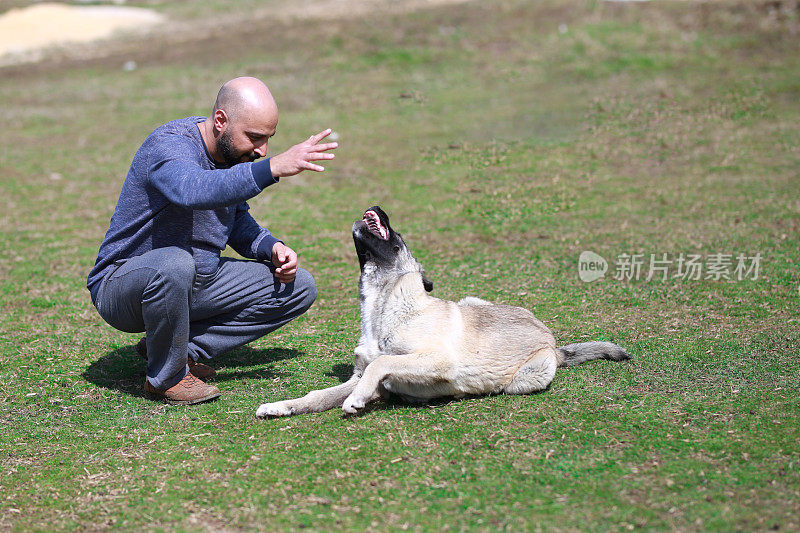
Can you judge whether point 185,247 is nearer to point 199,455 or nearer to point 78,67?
point 199,455

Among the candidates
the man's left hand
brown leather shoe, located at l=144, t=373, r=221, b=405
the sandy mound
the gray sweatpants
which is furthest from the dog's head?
the sandy mound

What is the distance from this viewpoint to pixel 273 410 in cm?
540

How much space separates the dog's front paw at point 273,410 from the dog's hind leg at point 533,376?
5.15 feet

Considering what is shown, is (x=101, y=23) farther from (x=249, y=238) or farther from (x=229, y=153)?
(x=229, y=153)

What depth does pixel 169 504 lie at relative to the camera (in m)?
4.32

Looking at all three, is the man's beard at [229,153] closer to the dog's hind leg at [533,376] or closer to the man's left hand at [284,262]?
the man's left hand at [284,262]

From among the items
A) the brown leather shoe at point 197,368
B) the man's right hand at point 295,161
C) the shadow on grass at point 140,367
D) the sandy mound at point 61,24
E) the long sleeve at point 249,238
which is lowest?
the shadow on grass at point 140,367

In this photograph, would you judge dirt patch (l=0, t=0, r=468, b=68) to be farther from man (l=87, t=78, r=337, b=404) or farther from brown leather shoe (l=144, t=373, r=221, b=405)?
brown leather shoe (l=144, t=373, r=221, b=405)

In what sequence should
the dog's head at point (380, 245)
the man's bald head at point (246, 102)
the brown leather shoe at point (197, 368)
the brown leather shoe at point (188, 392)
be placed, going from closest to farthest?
the man's bald head at point (246, 102), the brown leather shoe at point (188, 392), the dog's head at point (380, 245), the brown leather shoe at point (197, 368)

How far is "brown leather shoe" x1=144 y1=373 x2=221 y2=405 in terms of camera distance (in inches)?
225

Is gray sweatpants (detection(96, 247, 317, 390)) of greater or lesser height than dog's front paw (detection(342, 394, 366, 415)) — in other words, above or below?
above

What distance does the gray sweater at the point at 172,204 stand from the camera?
505cm

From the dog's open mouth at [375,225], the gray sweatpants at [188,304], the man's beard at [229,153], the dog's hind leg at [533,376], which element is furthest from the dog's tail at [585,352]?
the man's beard at [229,153]

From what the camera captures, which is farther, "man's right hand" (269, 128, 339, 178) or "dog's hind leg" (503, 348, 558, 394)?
"dog's hind leg" (503, 348, 558, 394)
